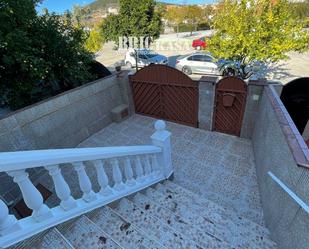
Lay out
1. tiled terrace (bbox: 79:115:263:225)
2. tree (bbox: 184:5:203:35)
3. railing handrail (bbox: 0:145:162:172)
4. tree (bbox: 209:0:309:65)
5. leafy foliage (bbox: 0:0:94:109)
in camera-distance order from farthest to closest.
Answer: tree (bbox: 184:5:203:35)
tree (bbox: 209:0:309:65)
leafy foliage (bbox: 0:0:94:109)
tiled terrace (bbox: 79:115:263:225)
railing handrail (bbox: 0:145:162:172)

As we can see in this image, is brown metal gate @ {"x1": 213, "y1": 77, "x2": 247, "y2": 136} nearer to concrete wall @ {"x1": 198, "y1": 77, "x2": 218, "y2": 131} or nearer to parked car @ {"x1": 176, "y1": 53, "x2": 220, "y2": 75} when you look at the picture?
concrete wall @ {"x1": 198, "y1": 77, "x2": 218, "y2": 131}

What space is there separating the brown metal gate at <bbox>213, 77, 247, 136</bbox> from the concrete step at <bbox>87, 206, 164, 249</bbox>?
435cm

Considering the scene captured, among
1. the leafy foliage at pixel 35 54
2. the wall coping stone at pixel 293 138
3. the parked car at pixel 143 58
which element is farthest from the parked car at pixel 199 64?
the wall coping stone at pixel 293 138

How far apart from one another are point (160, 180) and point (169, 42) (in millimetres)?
20430

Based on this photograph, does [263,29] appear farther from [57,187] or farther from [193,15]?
[193,15]

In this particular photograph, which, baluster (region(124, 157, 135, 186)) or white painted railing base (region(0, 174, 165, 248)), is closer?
white painted railing base (region(0, 174, 165, 248))

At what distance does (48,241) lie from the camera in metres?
1.54

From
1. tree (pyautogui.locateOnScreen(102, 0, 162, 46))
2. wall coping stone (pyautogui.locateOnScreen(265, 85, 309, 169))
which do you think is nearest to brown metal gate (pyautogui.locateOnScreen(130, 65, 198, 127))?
wall coping stone (pyautogui.locateOnScreen(265, 85, 309, 169))

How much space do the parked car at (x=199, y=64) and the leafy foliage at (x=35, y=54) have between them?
6.32m

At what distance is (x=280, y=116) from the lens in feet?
9.65

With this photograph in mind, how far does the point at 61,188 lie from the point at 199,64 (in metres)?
10.6

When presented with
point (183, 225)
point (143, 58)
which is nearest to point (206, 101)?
point (183, 225)

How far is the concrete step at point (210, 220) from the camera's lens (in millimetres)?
2262

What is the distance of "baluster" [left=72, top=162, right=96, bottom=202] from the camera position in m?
1.72
